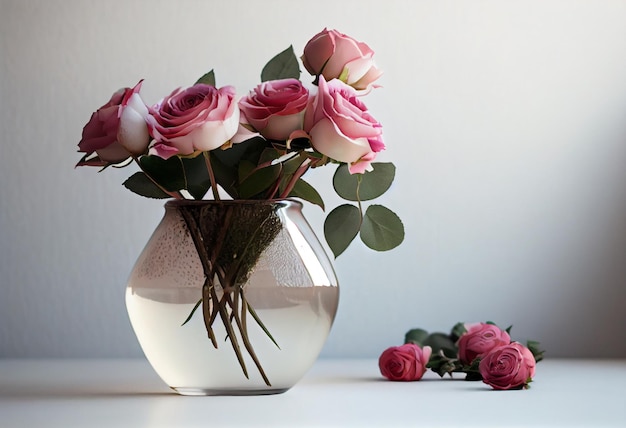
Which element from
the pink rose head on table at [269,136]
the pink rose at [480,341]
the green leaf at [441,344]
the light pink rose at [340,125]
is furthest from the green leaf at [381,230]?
the green leaf at [441,344]

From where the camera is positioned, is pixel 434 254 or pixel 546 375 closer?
pixel 546 375

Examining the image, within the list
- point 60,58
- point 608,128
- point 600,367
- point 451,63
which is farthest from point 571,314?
point 60,58

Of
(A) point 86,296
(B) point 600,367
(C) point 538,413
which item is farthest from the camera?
(A) point 86,296

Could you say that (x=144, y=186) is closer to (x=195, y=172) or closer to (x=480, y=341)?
(x=195, y=172)

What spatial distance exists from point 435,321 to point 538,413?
67 centimetres

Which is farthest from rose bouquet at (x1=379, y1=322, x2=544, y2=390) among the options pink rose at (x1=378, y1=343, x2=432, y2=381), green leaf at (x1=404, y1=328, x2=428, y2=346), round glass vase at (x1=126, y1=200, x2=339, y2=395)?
round glass vase at (x1=126, y1=200, x2=339, y2=395)

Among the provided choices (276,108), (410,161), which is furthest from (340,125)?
(410,161)

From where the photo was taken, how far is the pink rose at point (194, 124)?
29.7 inches

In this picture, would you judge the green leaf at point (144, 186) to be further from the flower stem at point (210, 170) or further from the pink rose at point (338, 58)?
the pink rose at point (338, 58)

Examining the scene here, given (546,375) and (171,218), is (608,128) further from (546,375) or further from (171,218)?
(171,218)

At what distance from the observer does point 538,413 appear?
2.40 ft

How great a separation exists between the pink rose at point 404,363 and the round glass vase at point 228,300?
→ 0.70ft

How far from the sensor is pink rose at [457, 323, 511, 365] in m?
1.02

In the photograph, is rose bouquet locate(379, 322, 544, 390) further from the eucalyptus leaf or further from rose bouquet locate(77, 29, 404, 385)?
the eucalyptus leaf
